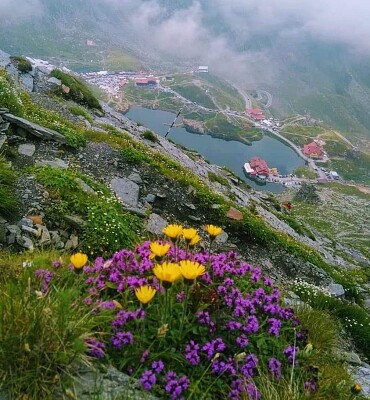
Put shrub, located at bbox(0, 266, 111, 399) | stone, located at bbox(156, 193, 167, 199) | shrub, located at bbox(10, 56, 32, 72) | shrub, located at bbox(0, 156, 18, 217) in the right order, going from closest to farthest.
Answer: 1. shrub, located at bbox(0, 266, 111, 399)
2. shrub, located at bbox(0, 156, 18, 217)
3. stone, located at bbox(156, 193, 167, 199)
4. shrub, located at bbox(10, 56, 32, 72)

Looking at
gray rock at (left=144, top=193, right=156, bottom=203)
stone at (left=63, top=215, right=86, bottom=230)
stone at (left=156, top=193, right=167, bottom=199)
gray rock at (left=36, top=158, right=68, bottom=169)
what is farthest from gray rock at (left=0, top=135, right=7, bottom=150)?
stone at (left=156, top=193, right=167, bottom=199)

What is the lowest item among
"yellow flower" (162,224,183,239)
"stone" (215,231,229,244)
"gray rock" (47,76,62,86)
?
"gray rock" (47,76,62,86)

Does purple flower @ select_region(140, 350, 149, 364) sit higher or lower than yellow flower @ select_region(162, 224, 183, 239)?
lower

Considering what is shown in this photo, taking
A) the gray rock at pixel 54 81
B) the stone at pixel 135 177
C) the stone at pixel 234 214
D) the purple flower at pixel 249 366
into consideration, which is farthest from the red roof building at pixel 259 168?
the purple flower at pixel 249 366

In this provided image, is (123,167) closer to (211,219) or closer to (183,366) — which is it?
(211,219)

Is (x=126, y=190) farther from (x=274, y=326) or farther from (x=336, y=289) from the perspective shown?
(x=274, y=326)

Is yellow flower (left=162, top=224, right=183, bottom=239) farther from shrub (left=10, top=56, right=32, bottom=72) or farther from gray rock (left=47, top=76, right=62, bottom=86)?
shrub (left=10, top=56, right=32, bottom=72)

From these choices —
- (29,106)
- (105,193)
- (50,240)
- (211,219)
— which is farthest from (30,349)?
(29,106)
